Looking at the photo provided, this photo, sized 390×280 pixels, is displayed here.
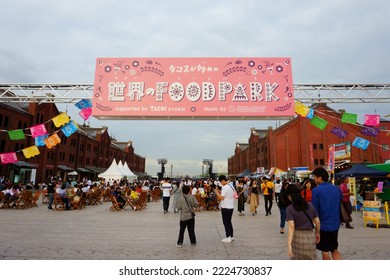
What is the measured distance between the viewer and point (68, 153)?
1777 inches

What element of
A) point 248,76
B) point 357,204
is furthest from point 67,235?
point 357,204

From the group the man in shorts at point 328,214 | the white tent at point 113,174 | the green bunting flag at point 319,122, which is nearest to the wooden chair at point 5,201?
the white tent at point 113,174

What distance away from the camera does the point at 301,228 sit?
162 inches

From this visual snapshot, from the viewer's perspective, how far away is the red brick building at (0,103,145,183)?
31.1 meters

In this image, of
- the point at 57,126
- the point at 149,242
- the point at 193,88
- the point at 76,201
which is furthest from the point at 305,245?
the point at 76,201

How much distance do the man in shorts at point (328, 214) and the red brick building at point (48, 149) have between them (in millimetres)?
15111

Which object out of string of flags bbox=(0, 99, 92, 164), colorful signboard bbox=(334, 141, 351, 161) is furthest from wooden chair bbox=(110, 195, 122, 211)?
colorful signboard bbox=(334, 141, 351, 161)

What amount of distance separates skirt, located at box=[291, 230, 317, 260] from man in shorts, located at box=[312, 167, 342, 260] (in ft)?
1.99

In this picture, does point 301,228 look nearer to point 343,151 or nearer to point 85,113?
point 85,113

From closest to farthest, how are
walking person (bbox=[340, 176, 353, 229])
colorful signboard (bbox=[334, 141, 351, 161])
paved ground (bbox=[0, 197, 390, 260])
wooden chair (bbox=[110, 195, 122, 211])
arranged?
1. paved ground (bbox=[0, 197, 390, 260])
2. walking person (bbox=[340, 176, 353, 229])
3. wooden chair (bbox=[110, 195, 122, 211])
4. colorful signboard (bbox=[334, 141, 351, 161])

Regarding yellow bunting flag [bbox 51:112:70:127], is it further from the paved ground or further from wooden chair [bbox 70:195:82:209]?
the paved ground

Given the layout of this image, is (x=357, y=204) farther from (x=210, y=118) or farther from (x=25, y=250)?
(x=25, y=250)

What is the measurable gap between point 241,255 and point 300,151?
134 ft

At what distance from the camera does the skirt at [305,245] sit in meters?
4.07
